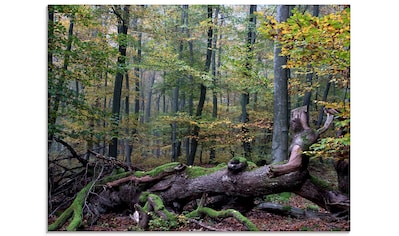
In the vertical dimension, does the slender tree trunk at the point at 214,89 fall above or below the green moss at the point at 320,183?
above

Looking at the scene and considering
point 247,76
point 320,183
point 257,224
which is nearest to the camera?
point 257,224

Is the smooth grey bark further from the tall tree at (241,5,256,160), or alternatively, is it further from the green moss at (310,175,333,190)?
the tall tree at (241,5,256,160)

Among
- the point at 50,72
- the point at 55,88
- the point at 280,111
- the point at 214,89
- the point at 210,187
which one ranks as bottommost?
the point at 210,187

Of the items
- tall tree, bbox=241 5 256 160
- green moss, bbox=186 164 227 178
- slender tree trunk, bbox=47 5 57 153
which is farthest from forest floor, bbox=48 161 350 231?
tall tree, bbox=241 5 256 160

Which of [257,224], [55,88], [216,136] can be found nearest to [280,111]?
[257,224]

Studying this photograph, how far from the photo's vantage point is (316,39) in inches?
107

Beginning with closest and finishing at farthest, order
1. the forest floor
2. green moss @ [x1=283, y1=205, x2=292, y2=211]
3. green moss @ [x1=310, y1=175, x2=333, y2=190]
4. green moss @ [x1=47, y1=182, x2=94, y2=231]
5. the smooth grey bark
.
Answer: the forest floor < green moss @ [x1=47, y1=182, x2=94, y2=231] < green moss @ [x1=310, y1=175, x2=333, y2=190] < green moss @ [x1=283, y1=205, x2=292, y2=211] < the smooth grey bark

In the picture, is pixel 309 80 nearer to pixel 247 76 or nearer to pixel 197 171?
pixel 247 76

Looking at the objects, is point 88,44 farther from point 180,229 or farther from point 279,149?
point 279,149

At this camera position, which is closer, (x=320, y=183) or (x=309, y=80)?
(x=320, y=183)

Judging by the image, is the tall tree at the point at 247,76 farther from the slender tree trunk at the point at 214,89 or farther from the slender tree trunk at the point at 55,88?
the slender tree trunk at the point at 55,88

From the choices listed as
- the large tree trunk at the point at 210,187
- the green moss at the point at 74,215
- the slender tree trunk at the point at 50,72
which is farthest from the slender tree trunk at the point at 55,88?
the large tree trunk at the point at 210,187

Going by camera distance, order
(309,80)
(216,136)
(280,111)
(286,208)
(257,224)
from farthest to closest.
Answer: (216,136), (309,80), (280,111), (286,208), (257,224)
